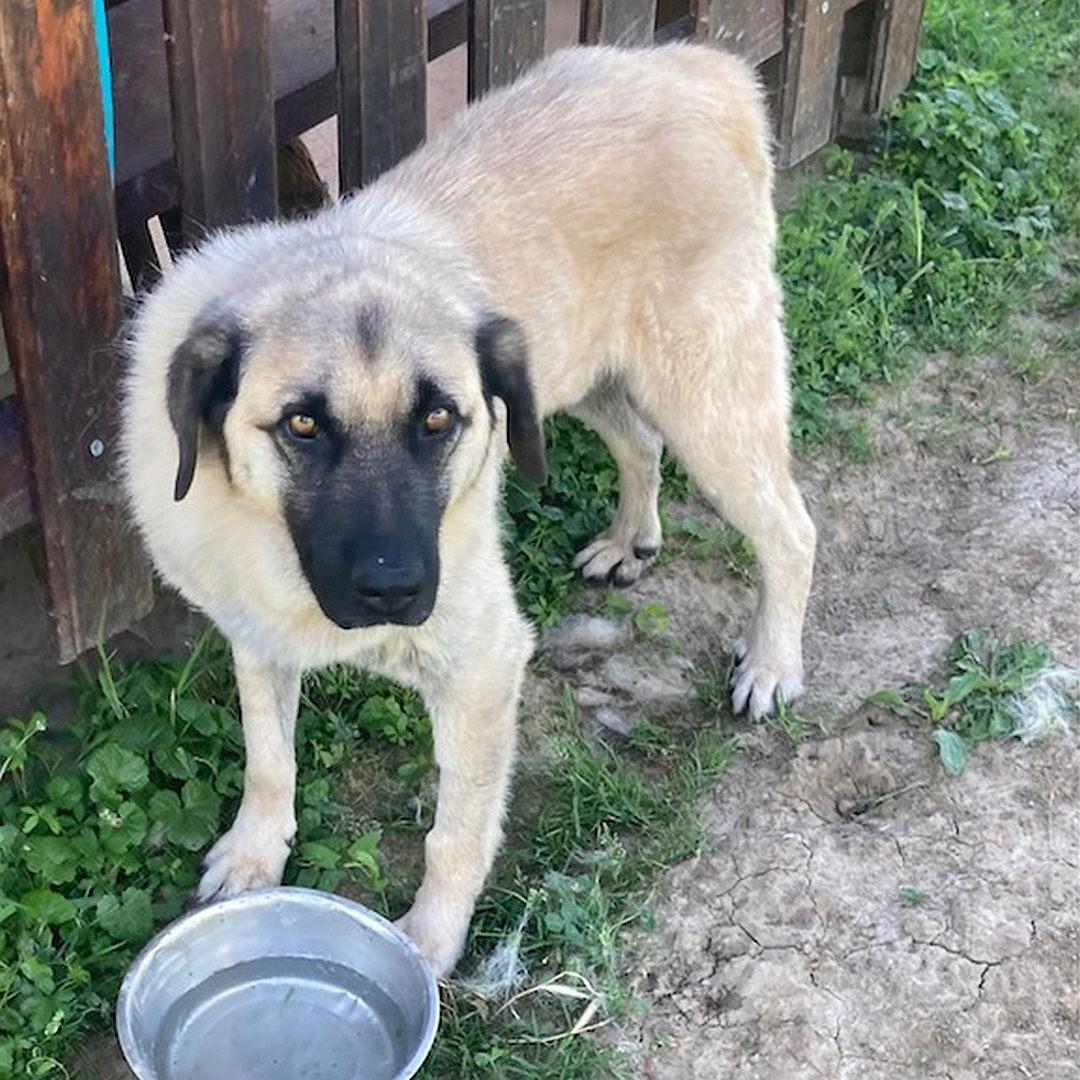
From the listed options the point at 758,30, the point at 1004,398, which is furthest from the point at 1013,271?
the point at 758,30

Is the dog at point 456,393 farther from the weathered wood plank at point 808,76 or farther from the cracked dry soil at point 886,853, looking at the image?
the weathered wood plank at point 808,76

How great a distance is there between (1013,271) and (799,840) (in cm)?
286

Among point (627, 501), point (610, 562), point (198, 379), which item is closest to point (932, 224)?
point (627, 501)

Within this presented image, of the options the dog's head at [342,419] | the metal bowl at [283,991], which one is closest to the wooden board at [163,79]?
the dog's head at [342,419]

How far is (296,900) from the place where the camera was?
304cm

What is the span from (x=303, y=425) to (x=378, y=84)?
53.9 inches

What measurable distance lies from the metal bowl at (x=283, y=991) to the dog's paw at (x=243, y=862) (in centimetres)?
25

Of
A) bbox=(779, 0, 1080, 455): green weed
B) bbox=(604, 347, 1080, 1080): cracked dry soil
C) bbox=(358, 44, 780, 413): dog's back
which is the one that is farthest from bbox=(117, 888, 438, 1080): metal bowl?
bbox=(779, 0, 1080, 455): green weed

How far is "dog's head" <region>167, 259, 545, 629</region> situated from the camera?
8.51ft

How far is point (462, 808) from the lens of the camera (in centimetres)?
319

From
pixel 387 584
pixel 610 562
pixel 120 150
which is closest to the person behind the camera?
pixel 387 584

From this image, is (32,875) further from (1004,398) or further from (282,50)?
(1004,398)

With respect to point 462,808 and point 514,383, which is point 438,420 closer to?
point 514,383

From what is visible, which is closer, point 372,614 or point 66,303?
point 372,614
